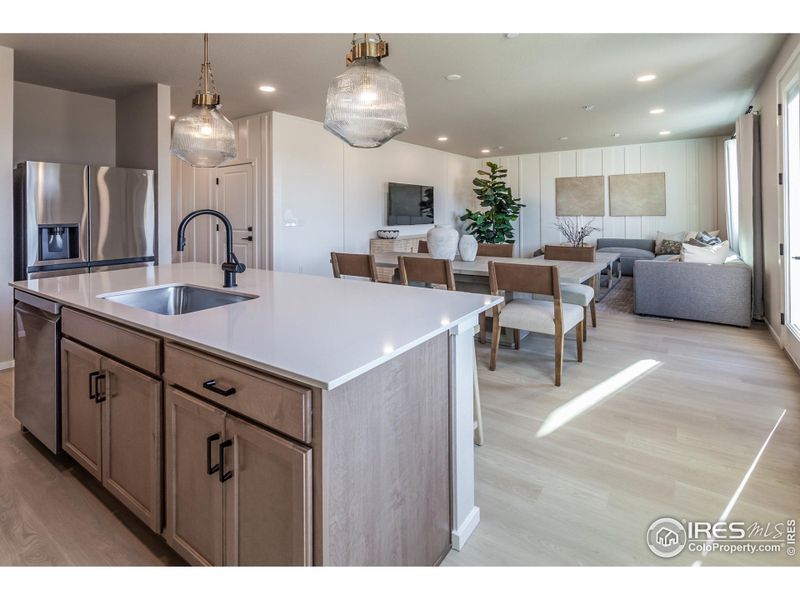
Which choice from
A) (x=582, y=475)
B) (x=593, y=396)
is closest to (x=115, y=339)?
(x=582, y=475)

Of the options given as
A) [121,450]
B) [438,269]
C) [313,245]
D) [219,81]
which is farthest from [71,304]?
[313,245]

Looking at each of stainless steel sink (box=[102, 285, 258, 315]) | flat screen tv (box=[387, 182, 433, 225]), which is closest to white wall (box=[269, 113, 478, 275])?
flat screen tv (box=[387, 182, 433, 225])

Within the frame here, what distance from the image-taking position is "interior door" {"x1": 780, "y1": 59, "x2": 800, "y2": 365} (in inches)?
133

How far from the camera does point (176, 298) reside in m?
2.26

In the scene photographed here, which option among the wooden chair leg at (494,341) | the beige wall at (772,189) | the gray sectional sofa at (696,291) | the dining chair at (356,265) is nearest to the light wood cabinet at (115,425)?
the dining chair at (356,265)

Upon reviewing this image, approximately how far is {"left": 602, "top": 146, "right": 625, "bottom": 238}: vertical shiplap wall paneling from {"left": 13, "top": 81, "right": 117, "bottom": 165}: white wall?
306 inches

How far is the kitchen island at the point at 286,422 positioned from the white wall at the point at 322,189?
384 centimetres

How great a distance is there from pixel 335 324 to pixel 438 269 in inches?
78.7

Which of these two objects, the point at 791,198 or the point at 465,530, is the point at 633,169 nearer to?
the point at 791,198

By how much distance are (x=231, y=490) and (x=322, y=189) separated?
17.1 ft

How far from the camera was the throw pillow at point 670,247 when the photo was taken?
24.9 ft

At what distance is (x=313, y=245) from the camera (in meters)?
5.96

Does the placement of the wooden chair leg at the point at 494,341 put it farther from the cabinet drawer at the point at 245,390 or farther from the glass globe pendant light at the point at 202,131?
the cabinet drawer at the point at 245,390

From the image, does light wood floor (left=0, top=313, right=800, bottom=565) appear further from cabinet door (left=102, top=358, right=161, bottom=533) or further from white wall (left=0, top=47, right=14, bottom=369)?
white wall (left=0, top=47, right=14, bottom=369)
